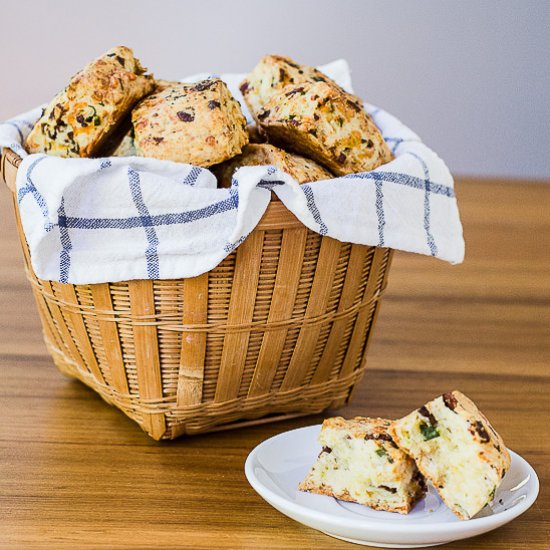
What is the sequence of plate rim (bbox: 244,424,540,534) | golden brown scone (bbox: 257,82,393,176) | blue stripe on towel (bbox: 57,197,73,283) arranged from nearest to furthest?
1. plate rim (bbox: 244,424,540,534)
2. blue stripe on towel (bbox: 57,197,73,283)
3. golden brown scone (bbox: 257,82,393,176)

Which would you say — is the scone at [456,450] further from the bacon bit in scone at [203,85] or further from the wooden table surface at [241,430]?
the bacon bit in scone at [203,85]

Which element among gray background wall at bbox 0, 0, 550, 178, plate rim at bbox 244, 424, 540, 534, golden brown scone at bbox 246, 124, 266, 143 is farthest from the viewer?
gray background wall at bbox 0, 0, 550, 178

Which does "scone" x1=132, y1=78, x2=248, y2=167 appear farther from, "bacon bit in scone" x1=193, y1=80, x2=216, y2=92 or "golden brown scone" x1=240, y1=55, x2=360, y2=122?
"golden brown scone" x1=240, y1=55, x2=360, y2=122

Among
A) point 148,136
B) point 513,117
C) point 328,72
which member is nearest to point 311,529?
point 148,136

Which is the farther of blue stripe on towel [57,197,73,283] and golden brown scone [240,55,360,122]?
golden brown scone [240,55,360,122]

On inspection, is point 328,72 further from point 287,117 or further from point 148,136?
point 148,136

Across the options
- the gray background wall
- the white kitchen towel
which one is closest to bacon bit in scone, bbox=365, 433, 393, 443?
the white kitchen towel

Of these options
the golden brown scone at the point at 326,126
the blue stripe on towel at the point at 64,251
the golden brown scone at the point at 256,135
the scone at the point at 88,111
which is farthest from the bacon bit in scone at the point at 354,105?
the blue stripe on towel at the point at 64,251
